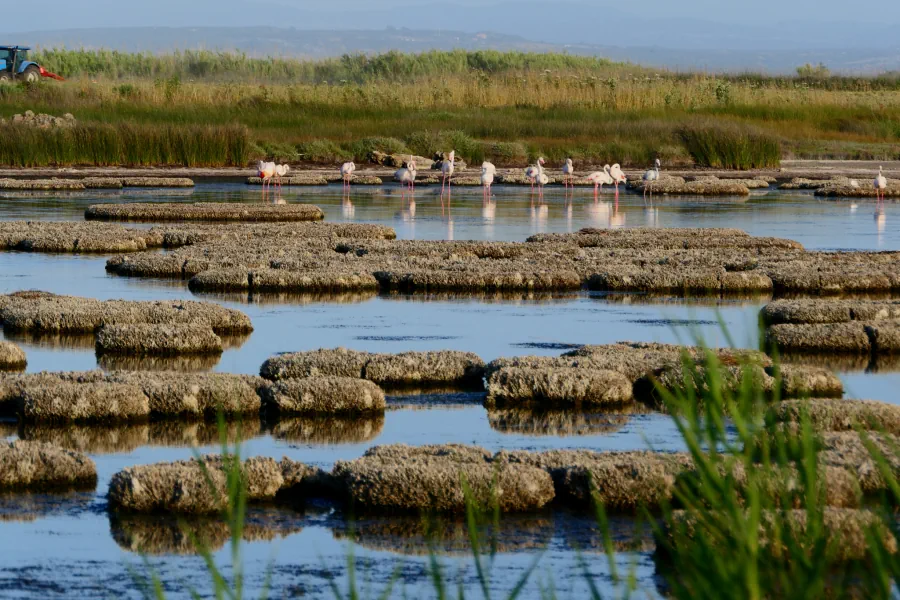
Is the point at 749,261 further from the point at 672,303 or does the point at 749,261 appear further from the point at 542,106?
the point at 542,106

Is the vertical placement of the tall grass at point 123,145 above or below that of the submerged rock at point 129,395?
above

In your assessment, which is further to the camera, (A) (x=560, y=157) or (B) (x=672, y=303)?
(A) (x=560, y=157)

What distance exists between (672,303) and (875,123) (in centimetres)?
4304

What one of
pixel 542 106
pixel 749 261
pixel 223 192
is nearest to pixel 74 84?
pixel 542 106

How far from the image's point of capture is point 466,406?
33.0 feet

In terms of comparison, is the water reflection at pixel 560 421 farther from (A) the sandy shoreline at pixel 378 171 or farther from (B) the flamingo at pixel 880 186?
(A) the sandy shoreline at pixel 378 171

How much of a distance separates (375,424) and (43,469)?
2.34m

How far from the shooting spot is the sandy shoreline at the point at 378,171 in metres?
38.0

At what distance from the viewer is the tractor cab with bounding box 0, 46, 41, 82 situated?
61.8 m

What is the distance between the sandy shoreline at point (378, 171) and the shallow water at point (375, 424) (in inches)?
519

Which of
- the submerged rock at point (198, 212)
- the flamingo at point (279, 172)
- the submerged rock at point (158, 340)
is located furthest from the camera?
the flamingo at point (279, 172)

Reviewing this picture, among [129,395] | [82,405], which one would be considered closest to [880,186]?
[129,395]

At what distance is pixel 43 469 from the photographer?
305 inches

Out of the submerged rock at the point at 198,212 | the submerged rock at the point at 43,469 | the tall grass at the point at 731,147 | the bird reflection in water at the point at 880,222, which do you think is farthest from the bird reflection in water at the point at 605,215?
the submerged rock at the point at 43,469
